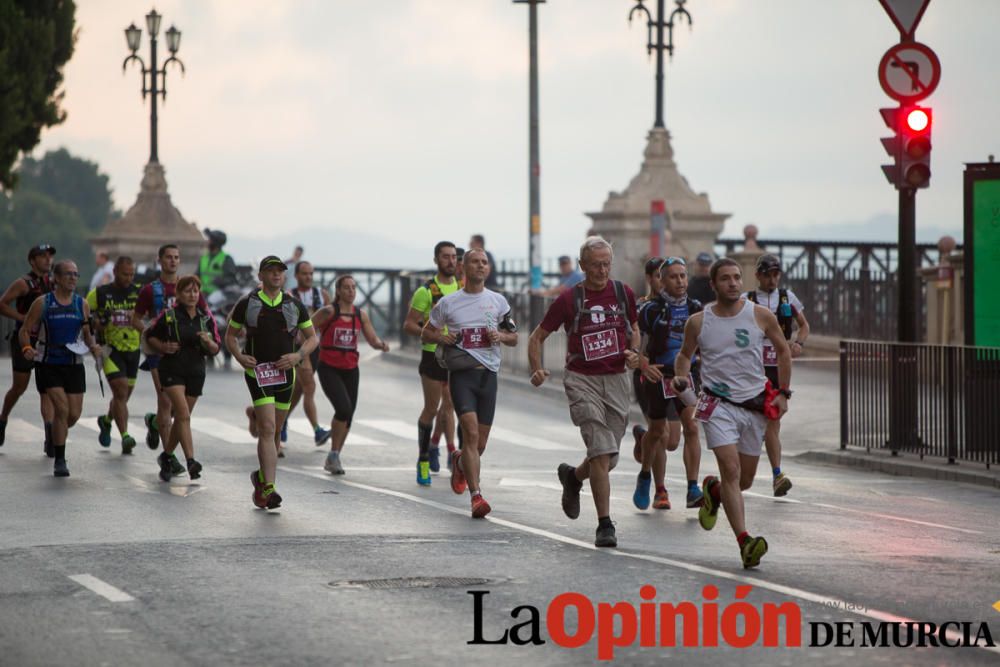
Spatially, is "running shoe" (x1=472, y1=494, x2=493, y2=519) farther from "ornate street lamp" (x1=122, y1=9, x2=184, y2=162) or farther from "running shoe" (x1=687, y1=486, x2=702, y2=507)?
"ornate street lamp" (x1=122, y1=9, x2=184, y2=162)

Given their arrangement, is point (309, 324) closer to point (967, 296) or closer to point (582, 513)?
point (582, 513)

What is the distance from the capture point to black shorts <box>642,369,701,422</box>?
14.1 meters

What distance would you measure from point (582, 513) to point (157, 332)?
158 inches

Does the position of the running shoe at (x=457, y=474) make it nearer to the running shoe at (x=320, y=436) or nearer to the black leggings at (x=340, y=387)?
the black leggings at (x=340, y=387)

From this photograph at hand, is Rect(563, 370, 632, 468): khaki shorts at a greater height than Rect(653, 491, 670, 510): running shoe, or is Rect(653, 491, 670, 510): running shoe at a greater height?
Rect(563, 370, 632, 468): khaki shorts

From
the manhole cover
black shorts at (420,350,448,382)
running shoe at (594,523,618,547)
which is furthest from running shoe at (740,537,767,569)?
black shorts at (420,350,448,382)

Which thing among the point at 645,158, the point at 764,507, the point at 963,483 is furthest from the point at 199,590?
the point at 645,158

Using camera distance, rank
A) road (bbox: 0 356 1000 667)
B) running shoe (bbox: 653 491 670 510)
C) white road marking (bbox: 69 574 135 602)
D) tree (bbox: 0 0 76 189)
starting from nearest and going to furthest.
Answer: road (bbox: 0 356 1000 667) → white road marking (bbox: 69 574 135 602) → running shoe (bbox: 653 491 670 510) → tree (bbox: 0 0 76 189)

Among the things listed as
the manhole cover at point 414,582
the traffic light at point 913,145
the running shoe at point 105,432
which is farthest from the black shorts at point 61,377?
the traffic light at point 913,145

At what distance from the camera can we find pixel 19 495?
47.8 feet

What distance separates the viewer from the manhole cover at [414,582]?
10.1m

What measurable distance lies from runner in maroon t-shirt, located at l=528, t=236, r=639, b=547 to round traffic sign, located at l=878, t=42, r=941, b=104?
763 centimetres

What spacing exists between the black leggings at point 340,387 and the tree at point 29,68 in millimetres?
26487

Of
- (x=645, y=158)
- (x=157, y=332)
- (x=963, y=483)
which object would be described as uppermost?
(x=645, y=158)
